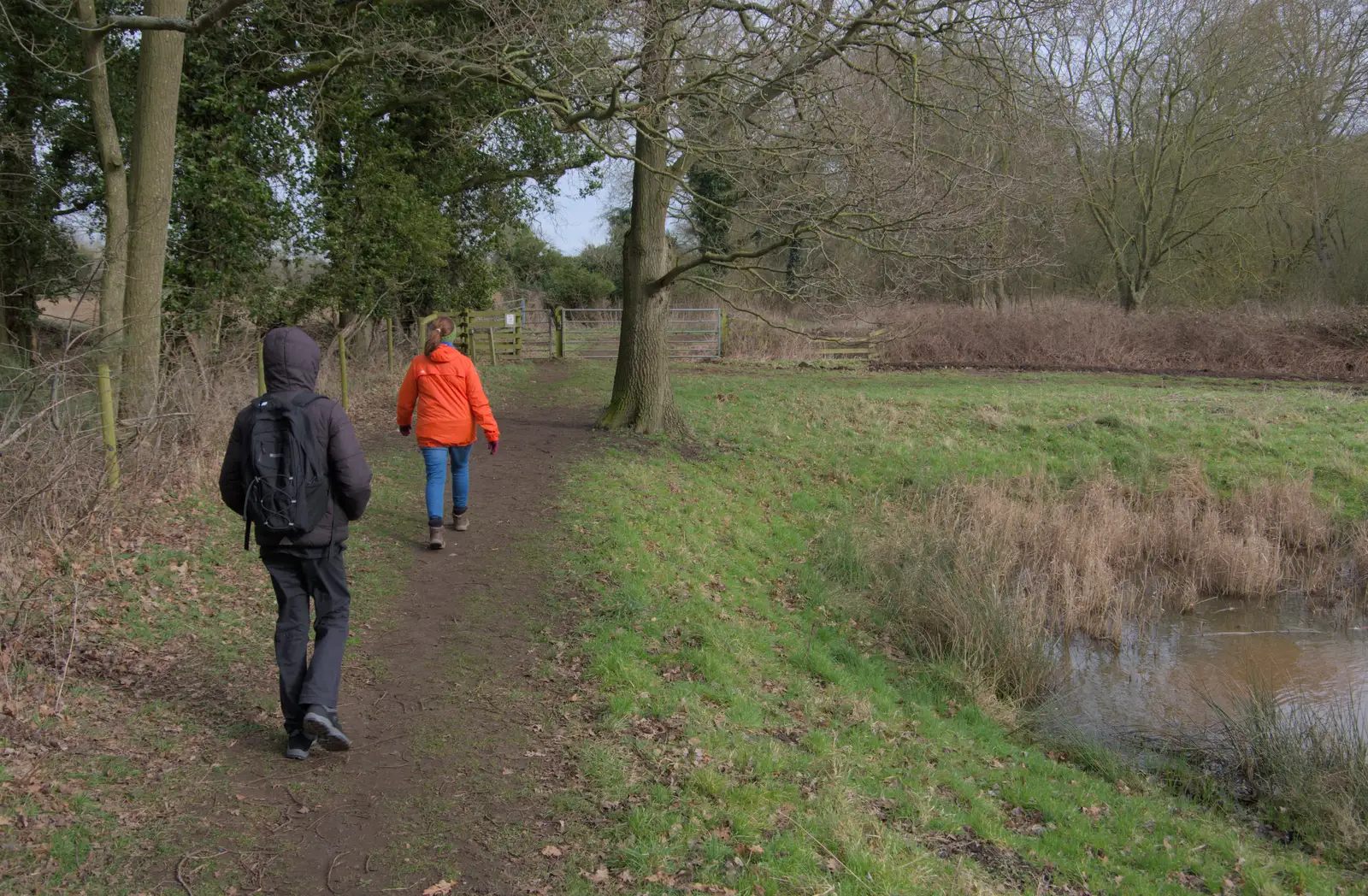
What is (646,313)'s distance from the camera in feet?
43.4

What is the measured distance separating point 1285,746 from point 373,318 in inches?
658

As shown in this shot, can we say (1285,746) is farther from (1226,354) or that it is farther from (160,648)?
(1226,354)

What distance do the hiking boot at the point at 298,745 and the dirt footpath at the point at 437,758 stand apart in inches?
2.1

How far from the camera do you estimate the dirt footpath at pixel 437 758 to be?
12.9 ft

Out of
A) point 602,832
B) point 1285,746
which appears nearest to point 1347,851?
point 1285,746

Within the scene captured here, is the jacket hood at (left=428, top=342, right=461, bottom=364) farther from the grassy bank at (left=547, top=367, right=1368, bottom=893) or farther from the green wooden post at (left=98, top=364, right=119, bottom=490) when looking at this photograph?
the green wooden post at (left=98, top=364, right=119, bottom=490)

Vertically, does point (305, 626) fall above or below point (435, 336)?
below

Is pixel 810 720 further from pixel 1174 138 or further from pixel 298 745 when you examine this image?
pixel 1174 138

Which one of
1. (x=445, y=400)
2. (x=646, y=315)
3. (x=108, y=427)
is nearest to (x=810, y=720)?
(x=445, y=400)

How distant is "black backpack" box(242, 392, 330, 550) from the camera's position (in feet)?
14.2

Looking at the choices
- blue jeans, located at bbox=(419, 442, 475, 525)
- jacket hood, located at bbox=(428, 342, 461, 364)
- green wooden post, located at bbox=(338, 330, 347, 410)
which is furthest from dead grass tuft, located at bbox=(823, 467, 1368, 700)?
green wooden post, located at bbox=(338, 330, 347, 410)

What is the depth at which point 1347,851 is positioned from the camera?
20.8ft

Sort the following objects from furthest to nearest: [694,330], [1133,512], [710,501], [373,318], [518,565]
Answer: [694,330], [373,318], [1133,512], [710,501], [518,565]

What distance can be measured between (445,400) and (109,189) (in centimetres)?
491
